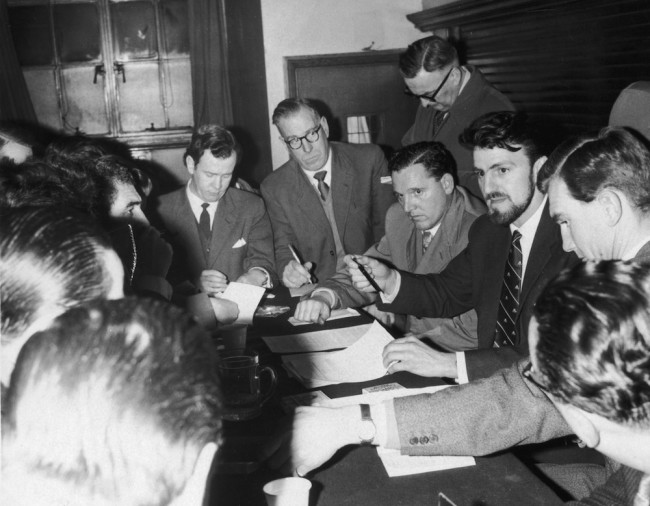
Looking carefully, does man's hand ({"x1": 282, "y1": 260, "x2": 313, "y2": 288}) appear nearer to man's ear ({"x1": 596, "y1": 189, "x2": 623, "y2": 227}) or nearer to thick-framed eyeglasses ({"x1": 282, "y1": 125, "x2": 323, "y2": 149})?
thick-framed eyeglasses ({"x1": 282, "y1": 125, "x2": 323, "y2": 149})

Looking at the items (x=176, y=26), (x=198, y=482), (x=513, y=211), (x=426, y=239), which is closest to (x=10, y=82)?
(x=176, y=26)

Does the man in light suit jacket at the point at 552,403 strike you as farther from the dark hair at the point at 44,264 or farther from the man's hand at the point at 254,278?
the man's hand at the point at 254,278

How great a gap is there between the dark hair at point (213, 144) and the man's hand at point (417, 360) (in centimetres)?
183

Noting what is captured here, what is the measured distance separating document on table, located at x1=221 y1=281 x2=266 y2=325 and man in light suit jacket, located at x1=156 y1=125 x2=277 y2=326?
68cm

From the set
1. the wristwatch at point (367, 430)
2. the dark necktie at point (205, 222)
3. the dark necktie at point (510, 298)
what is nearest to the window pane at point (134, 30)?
the dark necktie at point (205, 222)

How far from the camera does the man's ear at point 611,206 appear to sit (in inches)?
68.6

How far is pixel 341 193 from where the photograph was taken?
378 centimetres

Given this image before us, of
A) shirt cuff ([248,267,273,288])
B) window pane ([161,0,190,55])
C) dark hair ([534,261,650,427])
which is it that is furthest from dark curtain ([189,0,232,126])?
dark hair ([534,261,650,427])

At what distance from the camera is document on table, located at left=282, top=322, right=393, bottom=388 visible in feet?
5.86

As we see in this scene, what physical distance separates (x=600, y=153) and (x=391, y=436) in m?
1.08

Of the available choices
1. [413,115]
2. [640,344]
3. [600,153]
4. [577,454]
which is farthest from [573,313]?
[413,115]

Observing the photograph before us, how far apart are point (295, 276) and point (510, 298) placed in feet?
3.69

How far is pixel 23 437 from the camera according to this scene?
1.83ft

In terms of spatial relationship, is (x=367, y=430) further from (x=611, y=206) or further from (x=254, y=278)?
(x=254, y=278)
